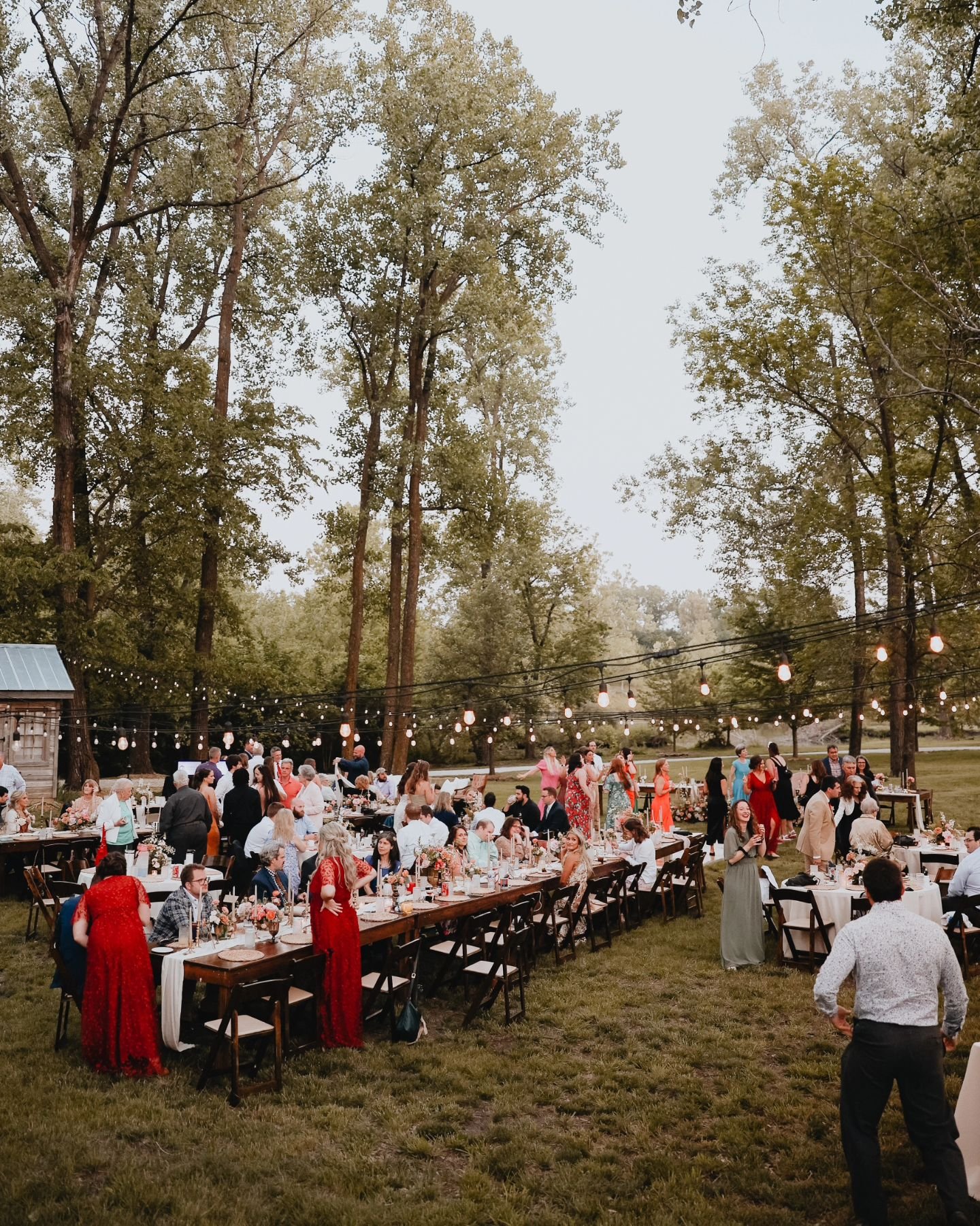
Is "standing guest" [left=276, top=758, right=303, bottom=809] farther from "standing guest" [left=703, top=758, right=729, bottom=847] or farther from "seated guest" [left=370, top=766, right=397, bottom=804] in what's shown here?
"standing guest" [left=703, top=758, right=729, bottom=847]

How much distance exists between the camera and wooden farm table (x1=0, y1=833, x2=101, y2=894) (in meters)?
12.4

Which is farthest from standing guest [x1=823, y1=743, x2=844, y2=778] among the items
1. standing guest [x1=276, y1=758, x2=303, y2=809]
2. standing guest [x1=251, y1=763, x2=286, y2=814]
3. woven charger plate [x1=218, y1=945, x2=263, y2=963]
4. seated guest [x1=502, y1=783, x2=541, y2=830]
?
woven charger plate [x1=218, y1=945, x2=263, y2=963]

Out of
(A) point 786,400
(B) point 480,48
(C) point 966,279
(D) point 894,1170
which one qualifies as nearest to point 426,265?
(B) point 480,48

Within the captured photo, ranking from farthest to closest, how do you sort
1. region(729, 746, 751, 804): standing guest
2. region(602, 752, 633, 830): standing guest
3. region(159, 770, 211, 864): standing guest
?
1. region(729, 746, 751, 804): standing guest
2. region(602, 752, 633, 830): standing guest
3. region(159, 770, 211, 864): standing guest

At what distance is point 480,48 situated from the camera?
25.1 meters

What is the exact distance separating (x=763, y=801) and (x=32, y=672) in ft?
47.3

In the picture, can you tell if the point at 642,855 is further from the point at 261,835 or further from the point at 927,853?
the point at 261,835

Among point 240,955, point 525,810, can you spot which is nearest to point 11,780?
point 525,810

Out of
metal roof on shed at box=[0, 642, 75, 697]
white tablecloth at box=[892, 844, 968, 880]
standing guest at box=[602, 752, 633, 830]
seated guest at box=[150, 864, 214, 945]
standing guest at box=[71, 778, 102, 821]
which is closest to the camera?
seated guest at box=[150, 864, 214, 945]

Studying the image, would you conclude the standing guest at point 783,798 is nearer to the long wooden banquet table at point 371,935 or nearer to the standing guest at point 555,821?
the standing guest at point 555,821

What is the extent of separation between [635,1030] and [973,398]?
1467 centimetres

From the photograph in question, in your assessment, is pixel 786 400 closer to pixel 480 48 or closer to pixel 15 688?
pixel 480 48

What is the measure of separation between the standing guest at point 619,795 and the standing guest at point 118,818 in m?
7.17

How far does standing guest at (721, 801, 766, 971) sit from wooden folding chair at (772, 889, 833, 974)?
0.65 feet
